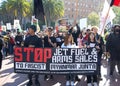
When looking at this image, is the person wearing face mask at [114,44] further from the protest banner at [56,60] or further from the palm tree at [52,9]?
the palm tree at [52,9]

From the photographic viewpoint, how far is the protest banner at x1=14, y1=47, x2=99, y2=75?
909 cm

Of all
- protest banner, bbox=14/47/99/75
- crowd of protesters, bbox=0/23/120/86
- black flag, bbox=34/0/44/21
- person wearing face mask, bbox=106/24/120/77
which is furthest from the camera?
black flag, bbox=34/0/44/21

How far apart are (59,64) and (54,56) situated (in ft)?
0.85

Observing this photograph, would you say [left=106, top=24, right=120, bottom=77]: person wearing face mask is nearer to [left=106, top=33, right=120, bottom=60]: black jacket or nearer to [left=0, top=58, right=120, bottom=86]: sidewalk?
[left=106, top=33, right=120, bottom=60]: black jacket

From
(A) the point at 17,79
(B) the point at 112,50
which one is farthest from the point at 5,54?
(B) the point at 112,50

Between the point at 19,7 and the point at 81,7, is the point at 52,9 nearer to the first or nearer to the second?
the point at 19,7

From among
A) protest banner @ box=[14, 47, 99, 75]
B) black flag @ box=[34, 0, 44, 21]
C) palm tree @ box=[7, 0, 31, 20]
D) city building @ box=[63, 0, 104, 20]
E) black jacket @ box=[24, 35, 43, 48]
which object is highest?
city building @ box=[63, 0, 104, 20]

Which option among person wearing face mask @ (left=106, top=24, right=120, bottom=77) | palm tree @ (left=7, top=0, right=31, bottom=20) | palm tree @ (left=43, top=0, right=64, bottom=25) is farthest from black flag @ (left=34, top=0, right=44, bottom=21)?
palm tree @ (left=43, top=0, right=64, bottom=25)

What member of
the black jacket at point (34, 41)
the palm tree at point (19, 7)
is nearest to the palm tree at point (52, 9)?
the palm tree at point (19, 7)

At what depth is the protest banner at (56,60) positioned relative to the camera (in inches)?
358

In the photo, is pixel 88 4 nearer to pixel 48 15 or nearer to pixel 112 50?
pixel 48 15

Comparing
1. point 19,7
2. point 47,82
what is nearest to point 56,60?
point 47,82

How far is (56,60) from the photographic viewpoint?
916 cm

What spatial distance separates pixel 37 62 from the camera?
361 inches
